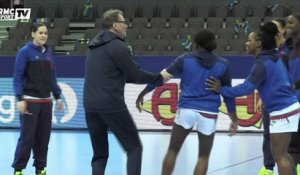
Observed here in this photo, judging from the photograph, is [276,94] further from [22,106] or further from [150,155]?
[150,155]

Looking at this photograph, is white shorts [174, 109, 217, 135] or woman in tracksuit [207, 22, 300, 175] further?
white shorts [174, 109, 217, 135]

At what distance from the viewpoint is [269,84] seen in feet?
19.0

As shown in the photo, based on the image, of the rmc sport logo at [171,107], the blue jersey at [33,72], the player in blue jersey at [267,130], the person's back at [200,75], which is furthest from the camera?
the rmc sport logo at [171,107]

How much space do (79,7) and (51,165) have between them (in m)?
13.8

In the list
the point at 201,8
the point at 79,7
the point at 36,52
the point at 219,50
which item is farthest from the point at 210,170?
the point at 79,7

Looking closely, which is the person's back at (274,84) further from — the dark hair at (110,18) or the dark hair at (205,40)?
the dark hair at (110,18)

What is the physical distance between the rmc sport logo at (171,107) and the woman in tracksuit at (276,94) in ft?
20.8

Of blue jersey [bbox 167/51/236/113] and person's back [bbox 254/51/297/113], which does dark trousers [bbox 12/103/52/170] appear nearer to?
blue jersey [bbox 167/51/236/113]

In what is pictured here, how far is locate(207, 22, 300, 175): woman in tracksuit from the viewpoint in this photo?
226 inches

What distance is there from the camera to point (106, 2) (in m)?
21.9

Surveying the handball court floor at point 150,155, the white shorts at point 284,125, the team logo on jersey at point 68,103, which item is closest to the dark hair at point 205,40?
the white shorts at point 284,125

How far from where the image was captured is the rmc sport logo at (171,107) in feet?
40.2

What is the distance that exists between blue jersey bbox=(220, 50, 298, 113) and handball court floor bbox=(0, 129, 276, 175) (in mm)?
2275

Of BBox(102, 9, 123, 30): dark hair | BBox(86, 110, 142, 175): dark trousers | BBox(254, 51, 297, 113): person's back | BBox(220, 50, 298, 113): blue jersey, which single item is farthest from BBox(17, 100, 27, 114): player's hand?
BBox(254, 51, 297, 113): person's back
